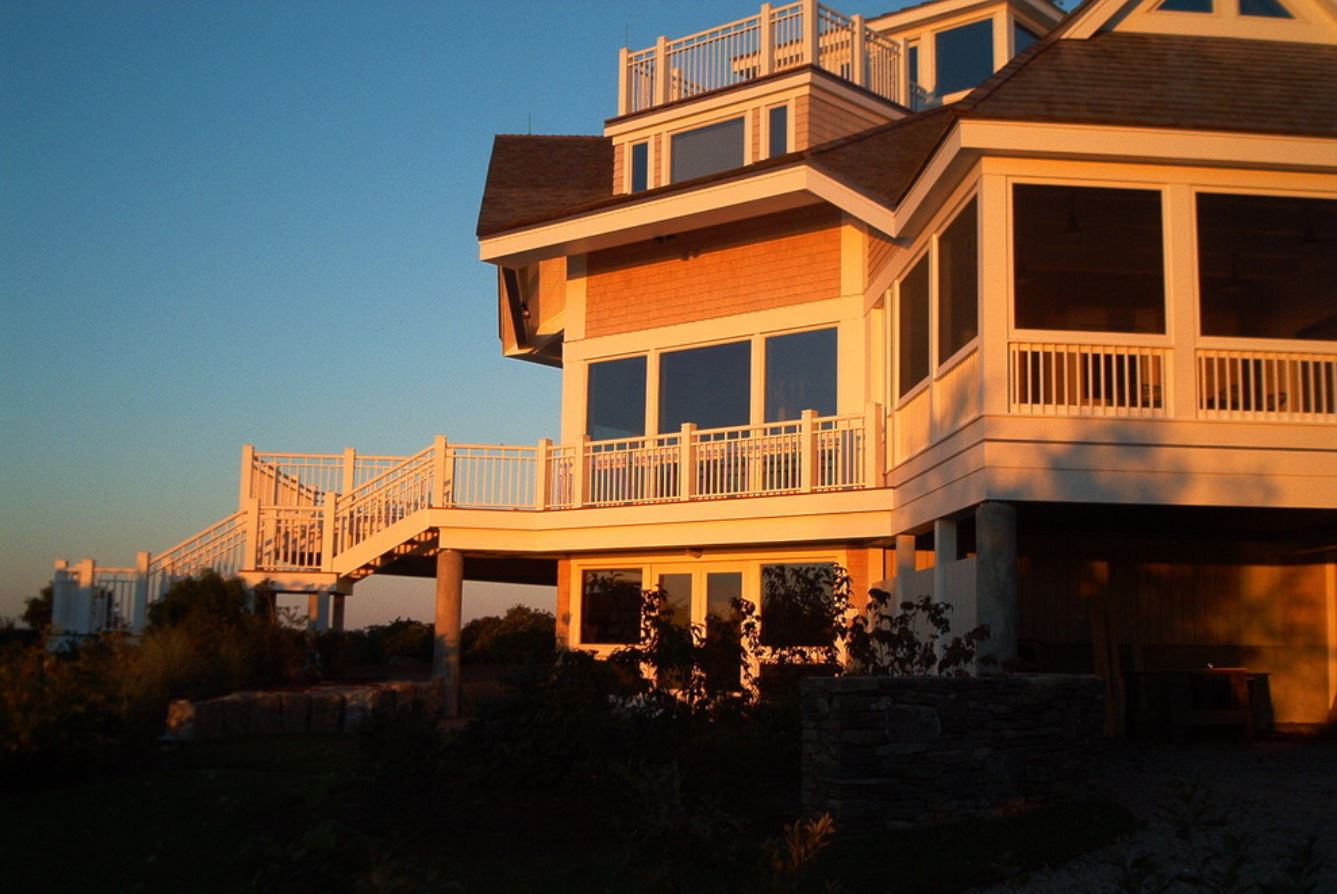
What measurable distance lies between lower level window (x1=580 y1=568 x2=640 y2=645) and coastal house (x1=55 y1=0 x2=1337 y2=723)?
0.06 m

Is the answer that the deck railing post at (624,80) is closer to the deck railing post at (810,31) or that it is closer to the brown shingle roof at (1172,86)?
the deck railing post at (810,31)

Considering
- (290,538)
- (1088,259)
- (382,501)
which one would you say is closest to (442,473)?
(382,501)

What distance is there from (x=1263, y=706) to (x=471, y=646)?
14559 mm

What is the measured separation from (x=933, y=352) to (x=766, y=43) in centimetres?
791

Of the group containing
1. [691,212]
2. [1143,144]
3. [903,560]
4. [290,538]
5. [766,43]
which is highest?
[766,43]

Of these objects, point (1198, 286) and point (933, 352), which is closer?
point (1198, 286)

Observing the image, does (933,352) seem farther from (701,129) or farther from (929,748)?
(701,129)

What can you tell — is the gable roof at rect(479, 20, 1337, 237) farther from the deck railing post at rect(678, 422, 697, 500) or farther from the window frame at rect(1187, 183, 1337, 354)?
the deck railing post at rect(678, 422, 697, 500)

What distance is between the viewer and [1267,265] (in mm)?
15555

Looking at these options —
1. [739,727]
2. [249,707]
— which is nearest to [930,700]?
[739,727]

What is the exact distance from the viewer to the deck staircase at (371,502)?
55.5 ft

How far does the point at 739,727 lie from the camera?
33.6 feet

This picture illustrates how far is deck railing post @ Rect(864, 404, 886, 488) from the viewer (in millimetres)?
15578

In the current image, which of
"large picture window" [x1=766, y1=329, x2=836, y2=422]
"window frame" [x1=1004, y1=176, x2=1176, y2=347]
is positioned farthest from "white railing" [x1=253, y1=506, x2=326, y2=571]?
"window frame" [x1=1004, y1=176, x2=1176, y2=347]
